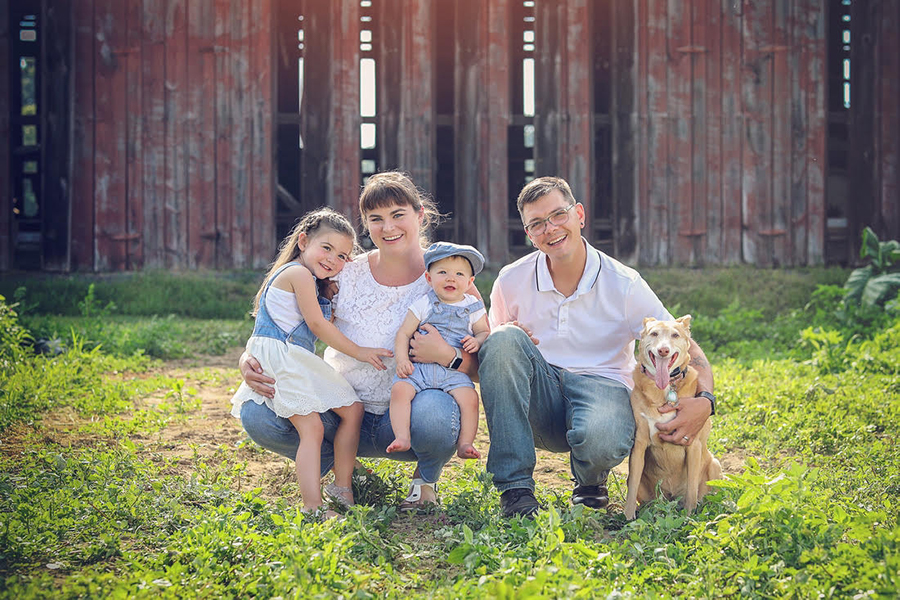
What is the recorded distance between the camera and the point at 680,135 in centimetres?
995

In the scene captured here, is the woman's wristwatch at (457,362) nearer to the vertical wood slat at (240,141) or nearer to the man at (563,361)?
the man at (563,361)

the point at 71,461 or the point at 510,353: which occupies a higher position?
the point at 510,353

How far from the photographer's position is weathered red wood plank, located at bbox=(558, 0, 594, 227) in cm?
981

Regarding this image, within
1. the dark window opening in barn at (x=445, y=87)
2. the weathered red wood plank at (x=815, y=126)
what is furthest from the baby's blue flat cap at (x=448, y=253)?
the dark window opening in barn at (x=445, y=87)

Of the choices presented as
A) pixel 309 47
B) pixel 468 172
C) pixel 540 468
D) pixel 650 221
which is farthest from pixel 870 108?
pixel 540 468

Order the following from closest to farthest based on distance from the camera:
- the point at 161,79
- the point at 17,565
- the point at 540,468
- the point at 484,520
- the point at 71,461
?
the point at 17,565
the point at 484,520
the point at 71,461
the point at 540,468
the point at 161,79

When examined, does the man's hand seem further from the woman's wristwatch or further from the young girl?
the young girl

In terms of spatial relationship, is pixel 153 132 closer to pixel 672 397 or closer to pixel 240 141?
pixel 240 141

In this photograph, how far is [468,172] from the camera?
32.9 feet

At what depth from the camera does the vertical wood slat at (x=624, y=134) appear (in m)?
10.0

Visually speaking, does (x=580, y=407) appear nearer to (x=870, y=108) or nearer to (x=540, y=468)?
(x=540, y=468)

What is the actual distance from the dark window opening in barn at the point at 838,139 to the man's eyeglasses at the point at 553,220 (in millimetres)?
7642

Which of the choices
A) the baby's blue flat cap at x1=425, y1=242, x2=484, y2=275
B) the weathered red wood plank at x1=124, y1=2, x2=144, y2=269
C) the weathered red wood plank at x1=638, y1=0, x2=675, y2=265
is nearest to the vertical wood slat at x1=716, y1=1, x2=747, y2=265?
the weathered red wood plank at x1=638, y1=0, x2=675, y2=265

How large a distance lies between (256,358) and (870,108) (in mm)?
9304
